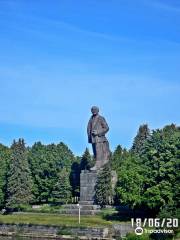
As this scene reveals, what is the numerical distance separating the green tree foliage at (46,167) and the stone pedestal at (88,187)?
6.91 metres

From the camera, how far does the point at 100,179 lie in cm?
5591

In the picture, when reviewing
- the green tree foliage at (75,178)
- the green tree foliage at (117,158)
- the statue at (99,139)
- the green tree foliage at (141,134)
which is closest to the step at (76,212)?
the statue at (99,139)

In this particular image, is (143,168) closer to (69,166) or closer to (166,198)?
(166,198)

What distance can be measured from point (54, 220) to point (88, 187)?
8713mm

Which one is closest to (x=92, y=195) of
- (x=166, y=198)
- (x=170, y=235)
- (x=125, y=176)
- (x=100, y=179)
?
(x=100, y=179)

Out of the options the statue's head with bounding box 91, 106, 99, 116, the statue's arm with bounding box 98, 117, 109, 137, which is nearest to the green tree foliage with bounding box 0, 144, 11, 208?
the statue's arm with bounding box 98, 117, 109, 137

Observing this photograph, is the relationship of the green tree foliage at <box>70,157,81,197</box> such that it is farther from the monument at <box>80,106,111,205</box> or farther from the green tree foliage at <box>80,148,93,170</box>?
the monument at <box>80,106,111,205</box>

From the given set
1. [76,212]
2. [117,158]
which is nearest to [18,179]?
[76,212]

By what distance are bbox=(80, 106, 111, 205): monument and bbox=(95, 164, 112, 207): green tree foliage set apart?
1394 mm

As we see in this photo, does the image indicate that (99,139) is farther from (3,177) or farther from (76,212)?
(3,177)

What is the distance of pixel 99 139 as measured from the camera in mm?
58375

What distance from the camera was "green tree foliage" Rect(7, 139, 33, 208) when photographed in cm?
6006

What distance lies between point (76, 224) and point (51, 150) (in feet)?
82.4
